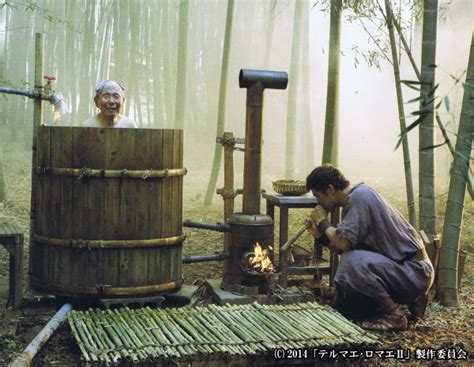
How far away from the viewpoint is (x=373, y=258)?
4707mm

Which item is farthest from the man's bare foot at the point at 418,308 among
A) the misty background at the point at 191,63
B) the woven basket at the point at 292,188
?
the misty background at the point at 191,63

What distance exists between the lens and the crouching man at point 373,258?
15.4ft

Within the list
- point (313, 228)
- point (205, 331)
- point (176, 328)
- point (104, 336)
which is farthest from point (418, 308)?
point (104, 336)

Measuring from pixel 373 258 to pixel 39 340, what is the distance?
2675 mm

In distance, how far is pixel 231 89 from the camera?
29578 mm

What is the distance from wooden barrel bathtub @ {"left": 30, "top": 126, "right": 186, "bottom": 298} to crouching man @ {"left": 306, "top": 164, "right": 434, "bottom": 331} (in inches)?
54.5

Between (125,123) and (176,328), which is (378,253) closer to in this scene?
(176,328)

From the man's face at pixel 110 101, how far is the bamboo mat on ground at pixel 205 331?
1882 millimetres

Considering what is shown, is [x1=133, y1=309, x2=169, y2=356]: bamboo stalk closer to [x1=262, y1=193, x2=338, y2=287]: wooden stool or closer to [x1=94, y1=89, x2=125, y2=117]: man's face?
[x1=262, y1=193, x2=338, y2=287]: wooden stool

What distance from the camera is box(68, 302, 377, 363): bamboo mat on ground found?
12.4ft

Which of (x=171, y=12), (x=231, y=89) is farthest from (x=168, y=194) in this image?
(x=231, y=89)

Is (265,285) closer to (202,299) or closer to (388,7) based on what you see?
(202,299)

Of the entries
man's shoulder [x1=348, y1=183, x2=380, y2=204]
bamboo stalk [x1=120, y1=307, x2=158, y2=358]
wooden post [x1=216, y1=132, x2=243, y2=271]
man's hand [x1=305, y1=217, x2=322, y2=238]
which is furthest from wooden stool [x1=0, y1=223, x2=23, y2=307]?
man's shoulder [x1=348, y1=183, x2=380, y2=204]

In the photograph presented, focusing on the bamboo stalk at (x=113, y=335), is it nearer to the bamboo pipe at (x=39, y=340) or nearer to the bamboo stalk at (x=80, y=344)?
the bamboo stalk at (x=80, y=344)
